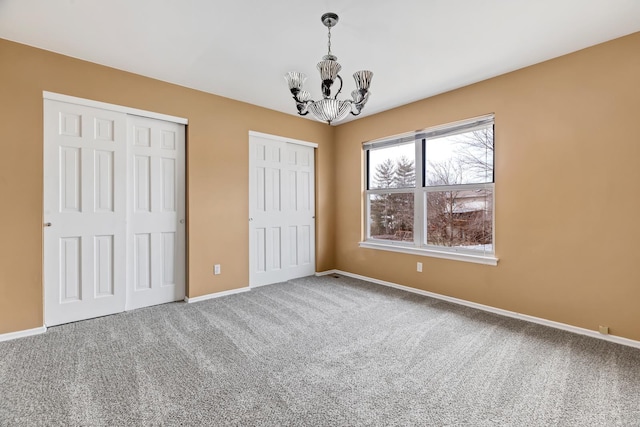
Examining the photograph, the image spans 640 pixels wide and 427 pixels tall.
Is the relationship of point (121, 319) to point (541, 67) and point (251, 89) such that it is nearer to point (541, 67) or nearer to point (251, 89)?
point (251, 89)

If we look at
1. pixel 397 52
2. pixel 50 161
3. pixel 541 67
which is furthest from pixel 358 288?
pixel 50 161

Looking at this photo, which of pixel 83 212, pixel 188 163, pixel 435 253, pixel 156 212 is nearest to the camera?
pixel 83 212

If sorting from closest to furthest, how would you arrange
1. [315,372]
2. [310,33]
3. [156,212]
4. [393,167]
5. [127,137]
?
[315,372], [310,33], [127,137], [156,212], [393,167]

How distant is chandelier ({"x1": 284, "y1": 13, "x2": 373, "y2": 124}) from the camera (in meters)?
2.07

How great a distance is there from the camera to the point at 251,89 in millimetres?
3553

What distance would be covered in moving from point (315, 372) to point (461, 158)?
9.54 ft

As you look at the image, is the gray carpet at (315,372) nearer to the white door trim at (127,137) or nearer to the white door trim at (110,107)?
the white door trim at (127,137)

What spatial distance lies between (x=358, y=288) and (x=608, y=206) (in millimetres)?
2734

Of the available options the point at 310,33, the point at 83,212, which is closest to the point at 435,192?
the point at 310,33

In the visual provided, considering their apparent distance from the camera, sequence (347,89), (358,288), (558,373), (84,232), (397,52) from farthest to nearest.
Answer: (358,288), (347,89), (84,232), (397,52), (558,373)

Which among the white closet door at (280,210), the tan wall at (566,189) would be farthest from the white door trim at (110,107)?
the tan wall at (566,189)

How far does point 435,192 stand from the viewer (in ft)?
12.5

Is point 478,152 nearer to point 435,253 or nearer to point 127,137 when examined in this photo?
point 435,253

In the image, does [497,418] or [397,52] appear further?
[397,52]
